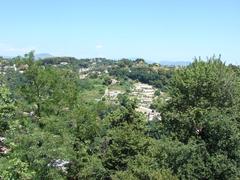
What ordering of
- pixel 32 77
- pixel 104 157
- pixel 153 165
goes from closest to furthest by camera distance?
pixel 153 165 < pixel 104 157 < pixel 32 77

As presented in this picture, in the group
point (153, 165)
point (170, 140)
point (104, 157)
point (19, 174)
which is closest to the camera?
point (19, 174)

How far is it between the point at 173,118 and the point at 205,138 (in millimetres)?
2219

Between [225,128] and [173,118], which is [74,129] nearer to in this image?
[173,118]

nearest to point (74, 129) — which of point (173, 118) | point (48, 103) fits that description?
point (48, 103)

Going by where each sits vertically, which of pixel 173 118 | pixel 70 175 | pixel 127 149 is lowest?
pixel 70 175

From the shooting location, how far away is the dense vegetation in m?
21.9

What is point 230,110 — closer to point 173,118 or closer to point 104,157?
point 173,118

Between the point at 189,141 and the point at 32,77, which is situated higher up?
the point at 32,77

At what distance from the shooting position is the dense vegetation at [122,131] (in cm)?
2194

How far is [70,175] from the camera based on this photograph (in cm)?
2823

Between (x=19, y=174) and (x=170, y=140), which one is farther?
(x=170, y=140)

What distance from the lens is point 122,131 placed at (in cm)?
2700

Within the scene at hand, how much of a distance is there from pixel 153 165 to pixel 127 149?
388 centimetres

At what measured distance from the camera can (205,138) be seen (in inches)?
1016
